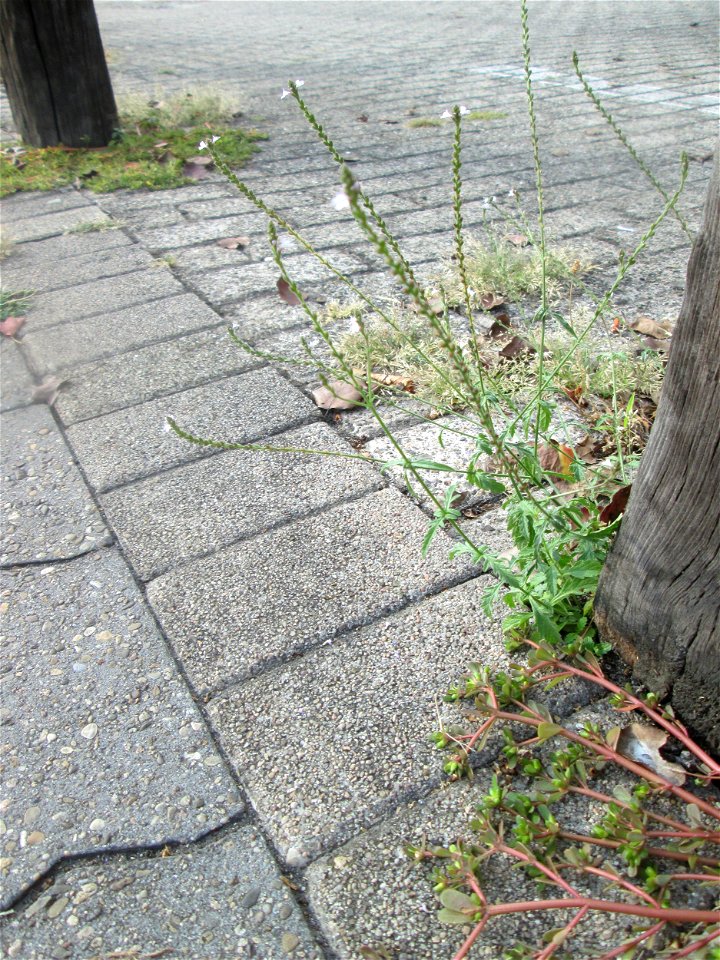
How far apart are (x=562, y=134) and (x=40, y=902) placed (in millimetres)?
4836

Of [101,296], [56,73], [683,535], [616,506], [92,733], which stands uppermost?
[56,73]

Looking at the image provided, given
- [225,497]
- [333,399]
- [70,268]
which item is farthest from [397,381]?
[70,268]

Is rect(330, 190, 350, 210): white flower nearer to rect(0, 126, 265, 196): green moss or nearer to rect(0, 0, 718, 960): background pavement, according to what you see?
rect(0, 0, 718, 960): background pavement

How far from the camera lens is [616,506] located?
5.11 feet

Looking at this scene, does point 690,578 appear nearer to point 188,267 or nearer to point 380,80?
point 188,267

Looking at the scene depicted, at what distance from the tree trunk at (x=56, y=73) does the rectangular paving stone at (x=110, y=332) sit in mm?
2380

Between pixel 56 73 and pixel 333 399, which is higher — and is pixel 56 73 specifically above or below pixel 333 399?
above

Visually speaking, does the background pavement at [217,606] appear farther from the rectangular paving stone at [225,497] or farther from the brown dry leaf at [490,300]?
the brown dry leaf at [490,300]

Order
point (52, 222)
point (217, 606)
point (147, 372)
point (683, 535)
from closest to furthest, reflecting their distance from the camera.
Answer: point (683, 535) → point (217, 606) → point (147, 372) → point (52, 222)

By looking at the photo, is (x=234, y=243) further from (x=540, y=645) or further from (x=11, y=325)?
(x=540, y=645)

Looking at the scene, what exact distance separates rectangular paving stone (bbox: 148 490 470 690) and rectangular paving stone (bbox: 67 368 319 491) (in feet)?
1.45

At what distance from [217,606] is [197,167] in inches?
137

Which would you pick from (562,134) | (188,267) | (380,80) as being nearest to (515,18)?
(380,80)

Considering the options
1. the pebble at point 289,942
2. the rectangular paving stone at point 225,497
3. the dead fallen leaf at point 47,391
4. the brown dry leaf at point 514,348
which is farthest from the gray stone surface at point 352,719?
the dead fallen leaf at point 47,391
